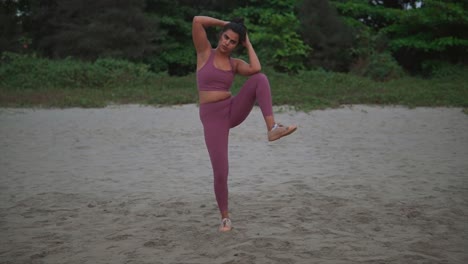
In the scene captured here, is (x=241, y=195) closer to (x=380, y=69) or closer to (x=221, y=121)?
(x=221, y=121)

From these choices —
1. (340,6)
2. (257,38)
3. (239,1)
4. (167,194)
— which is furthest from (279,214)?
(239,1)

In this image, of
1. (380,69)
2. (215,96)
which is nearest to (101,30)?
(380,69)

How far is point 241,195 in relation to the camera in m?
5.75

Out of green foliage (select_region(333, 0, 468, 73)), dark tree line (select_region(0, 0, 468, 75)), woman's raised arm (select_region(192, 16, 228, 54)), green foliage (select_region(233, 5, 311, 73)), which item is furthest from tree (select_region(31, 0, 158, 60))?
woman's raised arm (select_region(192, 16, 228, 54))

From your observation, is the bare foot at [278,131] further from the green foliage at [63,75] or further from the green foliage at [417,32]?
the green foliage at [417,32]

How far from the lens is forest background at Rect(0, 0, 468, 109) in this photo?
1617 cm

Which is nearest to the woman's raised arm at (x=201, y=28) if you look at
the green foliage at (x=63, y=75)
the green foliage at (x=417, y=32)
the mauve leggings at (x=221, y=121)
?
the mauve leggings at (x=221, y=121)

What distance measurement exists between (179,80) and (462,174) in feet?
44.7

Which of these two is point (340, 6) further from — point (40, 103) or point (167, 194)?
point (167, 194)

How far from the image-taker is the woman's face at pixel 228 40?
161 inches

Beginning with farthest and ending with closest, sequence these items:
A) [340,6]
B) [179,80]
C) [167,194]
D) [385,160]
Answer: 1. [340,6]
2. [179,80]
3. [385,160]
4. [167,194]

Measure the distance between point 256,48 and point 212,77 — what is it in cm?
1906

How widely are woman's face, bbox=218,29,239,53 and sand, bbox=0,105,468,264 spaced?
1.60 metres

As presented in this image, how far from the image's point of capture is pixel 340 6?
24750mm
